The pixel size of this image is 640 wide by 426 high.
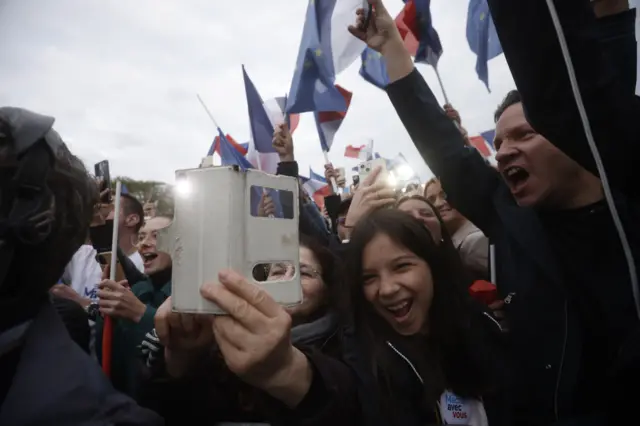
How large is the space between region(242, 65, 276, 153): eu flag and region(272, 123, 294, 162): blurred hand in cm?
115

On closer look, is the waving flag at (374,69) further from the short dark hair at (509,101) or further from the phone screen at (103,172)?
the phone screen at (103,172)

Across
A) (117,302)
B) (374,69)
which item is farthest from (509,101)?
(374,69)

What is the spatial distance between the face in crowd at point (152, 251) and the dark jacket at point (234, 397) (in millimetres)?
1789

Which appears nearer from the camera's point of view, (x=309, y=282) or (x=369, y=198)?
(x=369, y=198)

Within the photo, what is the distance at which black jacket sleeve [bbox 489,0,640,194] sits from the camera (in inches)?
34.2

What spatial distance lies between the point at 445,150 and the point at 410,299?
65 centimetres

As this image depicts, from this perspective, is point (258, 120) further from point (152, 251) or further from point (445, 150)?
point (445, 150)

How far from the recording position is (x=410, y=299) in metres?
1.61

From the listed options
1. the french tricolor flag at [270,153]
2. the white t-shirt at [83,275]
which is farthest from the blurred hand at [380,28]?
the white t-shirt at [83,275]

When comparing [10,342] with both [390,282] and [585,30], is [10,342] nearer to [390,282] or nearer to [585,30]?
[390,282]

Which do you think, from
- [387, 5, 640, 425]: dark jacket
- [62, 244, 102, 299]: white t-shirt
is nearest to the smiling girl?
[387, 5, 640, 425]: dark jacket

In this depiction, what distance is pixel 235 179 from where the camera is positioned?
0.75 meters

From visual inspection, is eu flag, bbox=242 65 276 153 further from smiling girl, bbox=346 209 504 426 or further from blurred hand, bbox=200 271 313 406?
blurred hand, bbox=200 271 313 406

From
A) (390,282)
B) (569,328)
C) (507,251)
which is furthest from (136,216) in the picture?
(569,328)
